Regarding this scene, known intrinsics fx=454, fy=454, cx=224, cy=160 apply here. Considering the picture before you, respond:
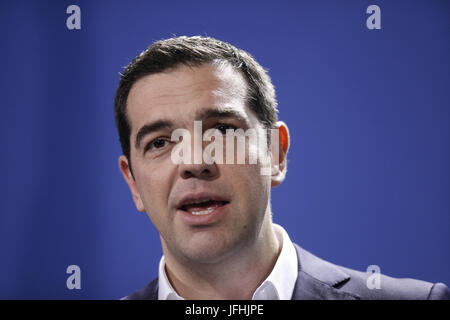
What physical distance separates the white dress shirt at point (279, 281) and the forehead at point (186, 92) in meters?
0.57

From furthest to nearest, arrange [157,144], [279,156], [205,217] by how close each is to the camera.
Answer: [279,156] < [157,144] < [205,217]

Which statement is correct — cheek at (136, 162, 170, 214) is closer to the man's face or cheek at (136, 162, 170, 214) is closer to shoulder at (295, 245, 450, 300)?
the man's face

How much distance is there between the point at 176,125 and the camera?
156cm

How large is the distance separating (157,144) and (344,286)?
0.85 meters

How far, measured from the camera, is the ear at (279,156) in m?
1.75

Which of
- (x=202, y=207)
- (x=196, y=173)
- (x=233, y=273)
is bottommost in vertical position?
(x=233, y=273)

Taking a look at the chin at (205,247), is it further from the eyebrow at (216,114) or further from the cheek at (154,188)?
the eyebrow at (216,114)

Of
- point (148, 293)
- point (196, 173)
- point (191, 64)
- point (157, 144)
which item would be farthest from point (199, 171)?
point (148, 293)

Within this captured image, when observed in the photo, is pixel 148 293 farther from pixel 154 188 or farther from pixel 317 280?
pixel 317 280

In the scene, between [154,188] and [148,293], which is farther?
[148,293]

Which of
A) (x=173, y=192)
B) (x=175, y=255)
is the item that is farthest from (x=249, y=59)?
(x=175, y=255)

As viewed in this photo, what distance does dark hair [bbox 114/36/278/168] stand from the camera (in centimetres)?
165

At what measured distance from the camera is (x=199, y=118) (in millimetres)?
1546

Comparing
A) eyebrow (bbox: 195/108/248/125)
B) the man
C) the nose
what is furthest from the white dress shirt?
eyebrow (bbox: 195/108/248/125)
